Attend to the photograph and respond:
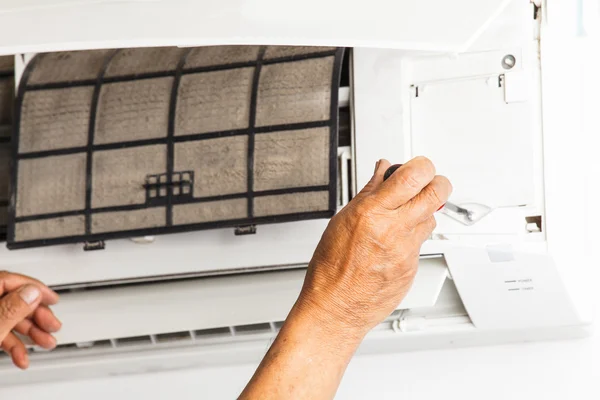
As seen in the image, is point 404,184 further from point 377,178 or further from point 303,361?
point 303,361

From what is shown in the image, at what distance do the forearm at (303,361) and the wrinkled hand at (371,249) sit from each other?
14 mm

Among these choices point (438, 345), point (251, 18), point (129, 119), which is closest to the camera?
point (251, 18)

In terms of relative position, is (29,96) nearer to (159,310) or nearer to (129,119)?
(129,119)

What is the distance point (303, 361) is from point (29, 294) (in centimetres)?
69

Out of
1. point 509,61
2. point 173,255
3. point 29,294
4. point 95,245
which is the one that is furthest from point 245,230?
point 509,61

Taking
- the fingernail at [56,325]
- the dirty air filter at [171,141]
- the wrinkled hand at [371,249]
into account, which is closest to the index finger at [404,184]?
the wrinkled hand at [371,249]

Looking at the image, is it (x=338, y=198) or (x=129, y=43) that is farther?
(x=338, y=198)

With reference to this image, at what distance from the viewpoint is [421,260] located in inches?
56.9

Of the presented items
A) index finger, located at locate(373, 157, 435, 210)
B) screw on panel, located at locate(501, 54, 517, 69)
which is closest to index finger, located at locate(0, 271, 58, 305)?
index finger, located at locate(373, 157, 435, 210)

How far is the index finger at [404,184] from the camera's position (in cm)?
99

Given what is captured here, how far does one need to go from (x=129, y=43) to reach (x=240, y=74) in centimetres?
57

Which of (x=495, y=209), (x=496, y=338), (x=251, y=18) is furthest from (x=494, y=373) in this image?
(x=251, y=18)

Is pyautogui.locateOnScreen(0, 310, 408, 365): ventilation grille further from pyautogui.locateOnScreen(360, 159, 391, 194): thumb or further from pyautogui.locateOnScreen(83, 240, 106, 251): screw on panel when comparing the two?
pyautogui.locateOnScreen(360, 159, 391, 194): thumb

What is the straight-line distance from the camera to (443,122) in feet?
4.52
